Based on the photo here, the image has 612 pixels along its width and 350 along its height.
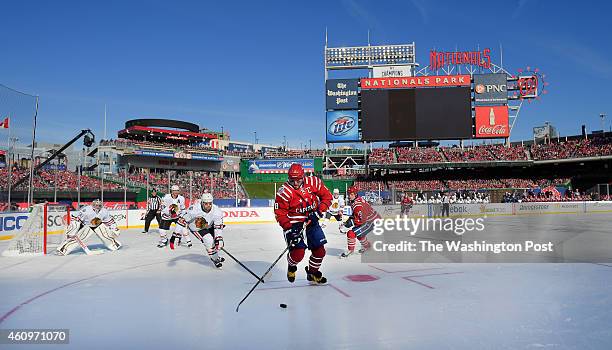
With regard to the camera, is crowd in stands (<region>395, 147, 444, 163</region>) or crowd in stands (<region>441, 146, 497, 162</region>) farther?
crowd in stands (<region>395, 147, 444, 163</region>)

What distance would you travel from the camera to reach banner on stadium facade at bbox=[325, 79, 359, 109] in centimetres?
4606

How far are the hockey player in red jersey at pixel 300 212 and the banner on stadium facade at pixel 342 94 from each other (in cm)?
4014

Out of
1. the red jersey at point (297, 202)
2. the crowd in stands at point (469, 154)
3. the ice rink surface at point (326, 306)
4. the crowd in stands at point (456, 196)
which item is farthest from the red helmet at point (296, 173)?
the crowd in stands at point (469, 154)

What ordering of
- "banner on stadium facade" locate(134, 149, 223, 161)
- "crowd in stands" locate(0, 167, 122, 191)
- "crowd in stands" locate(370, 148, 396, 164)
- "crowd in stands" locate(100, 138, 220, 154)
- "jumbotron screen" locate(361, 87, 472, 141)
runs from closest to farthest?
"crowd in stands" locate(0, 167, 122, 191) → "jumbotron screen" locate(361, 87, 472, 141) → "crowd in stands" locate(370, 148, 396, 164) → "crowd in stands" locate(100, 138, 220, 154) → "banner on stadium facade" locate(134, 149, 223, 161)

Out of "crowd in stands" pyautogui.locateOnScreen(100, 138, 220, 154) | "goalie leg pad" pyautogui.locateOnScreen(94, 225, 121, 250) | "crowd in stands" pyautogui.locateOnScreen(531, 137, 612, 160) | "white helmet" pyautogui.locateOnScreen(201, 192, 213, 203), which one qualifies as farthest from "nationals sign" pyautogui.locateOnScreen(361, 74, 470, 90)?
"white helmet" pyautogui.locateOnScreen(201, 192, 213, 203)

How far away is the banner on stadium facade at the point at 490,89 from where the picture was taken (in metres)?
44.7

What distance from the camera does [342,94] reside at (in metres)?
46.3

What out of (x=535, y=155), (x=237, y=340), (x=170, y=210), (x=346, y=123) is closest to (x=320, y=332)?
(x=237, y=340)

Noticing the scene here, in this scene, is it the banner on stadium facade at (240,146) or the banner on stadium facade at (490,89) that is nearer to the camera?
the banner on stadium facade at (490,89)

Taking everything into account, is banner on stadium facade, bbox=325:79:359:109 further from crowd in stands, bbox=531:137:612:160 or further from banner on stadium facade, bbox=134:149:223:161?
crowd in stands, bbox=531:137:612:160

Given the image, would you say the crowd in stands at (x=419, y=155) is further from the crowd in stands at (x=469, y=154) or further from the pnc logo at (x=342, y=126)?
the pnc logo at (x=342, y=126)

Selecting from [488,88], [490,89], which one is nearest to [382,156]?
[488,88]

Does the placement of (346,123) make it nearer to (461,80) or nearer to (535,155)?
(461,80)

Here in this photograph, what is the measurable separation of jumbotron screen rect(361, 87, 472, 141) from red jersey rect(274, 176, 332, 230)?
37.9 metres
